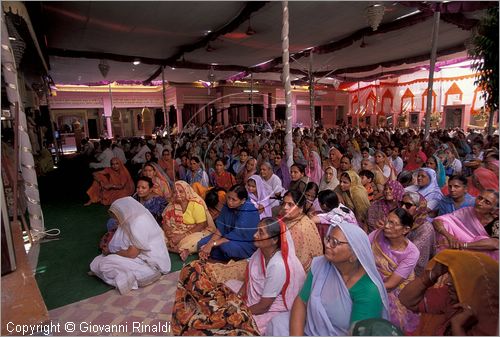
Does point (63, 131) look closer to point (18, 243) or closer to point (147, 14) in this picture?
point (147, 14)

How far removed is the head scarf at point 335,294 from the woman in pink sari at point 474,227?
124 centimetres

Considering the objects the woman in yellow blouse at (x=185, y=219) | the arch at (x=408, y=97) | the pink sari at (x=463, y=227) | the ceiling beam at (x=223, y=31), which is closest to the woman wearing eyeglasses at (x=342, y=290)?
the pink sari at (x=463, y=227)

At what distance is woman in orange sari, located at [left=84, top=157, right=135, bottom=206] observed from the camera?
6.04m

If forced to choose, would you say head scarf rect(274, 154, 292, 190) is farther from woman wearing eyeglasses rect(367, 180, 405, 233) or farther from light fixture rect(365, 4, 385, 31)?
light fixture rect(365, 4, 385, 31)

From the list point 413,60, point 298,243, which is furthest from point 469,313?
point 413,60

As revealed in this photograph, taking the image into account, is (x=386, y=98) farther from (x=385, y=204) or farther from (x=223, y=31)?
(x=385, y=204)

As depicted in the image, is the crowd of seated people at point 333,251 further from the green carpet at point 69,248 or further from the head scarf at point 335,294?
the green carpet at point 69,248

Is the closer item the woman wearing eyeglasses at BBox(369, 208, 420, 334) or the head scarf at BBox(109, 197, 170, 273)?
the woman wearing eyeglasses at BBox(369, 208, 420, 334)

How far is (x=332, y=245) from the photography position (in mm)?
1758

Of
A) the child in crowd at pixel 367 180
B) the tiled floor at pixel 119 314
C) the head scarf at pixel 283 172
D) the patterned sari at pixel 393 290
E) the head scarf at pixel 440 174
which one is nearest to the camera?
the patterned sari at pixel 393 290

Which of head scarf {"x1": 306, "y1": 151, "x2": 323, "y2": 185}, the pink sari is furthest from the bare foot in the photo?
head scarf {"x1": 306, "y1": 151, "x2": 323, "y2": 185}

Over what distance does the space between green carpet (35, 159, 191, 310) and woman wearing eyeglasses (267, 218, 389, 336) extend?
1984 mm

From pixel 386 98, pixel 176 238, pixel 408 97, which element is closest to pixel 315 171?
pixel 176 238

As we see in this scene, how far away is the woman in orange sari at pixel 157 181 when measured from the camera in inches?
187
